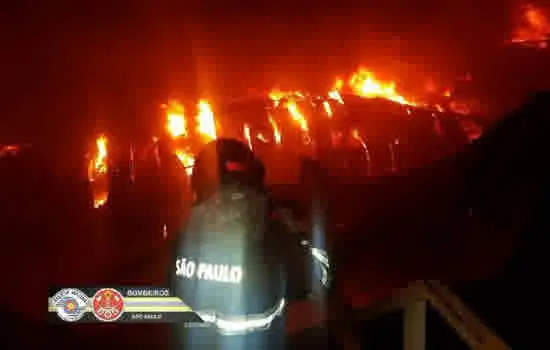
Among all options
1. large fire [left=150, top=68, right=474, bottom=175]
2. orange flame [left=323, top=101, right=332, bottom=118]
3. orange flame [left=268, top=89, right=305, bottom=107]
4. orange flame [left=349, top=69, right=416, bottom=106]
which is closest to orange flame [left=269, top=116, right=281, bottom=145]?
large fire [left=150, top=68, right=474, bottom=175]

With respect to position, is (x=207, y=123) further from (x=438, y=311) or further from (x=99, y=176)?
(x=438, y=311)

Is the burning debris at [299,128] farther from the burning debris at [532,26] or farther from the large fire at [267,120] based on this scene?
the burning debris at [532,26]

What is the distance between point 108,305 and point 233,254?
149 centimetres

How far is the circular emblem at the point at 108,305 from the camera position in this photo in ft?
14.4

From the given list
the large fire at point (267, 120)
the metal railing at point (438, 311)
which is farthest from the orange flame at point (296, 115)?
the metal railing at point (438, 311)

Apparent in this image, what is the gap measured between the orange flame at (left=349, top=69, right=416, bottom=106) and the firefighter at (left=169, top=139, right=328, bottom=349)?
38.3 feet

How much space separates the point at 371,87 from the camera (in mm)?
15812

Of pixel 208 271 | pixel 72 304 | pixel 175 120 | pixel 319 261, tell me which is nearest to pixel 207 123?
pixel 175 120

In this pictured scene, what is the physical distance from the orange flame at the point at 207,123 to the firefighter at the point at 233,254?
934 centimetres

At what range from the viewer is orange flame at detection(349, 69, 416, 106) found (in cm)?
1510

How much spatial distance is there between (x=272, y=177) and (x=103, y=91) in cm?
650

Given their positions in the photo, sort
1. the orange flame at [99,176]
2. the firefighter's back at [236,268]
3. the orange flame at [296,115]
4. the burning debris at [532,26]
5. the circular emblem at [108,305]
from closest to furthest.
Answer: the firefighter's back at [236,268], the circular emblem at [108,305], the orange flame at [99,176], the orange flame at [296,115], the burning debris at [532,26]

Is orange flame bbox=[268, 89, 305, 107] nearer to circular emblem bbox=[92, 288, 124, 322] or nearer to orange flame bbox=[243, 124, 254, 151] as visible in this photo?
orange flame bbox=[243, 124, 254, 151]

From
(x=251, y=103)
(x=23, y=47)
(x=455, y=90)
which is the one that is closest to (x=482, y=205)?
(x=251, y=103)
